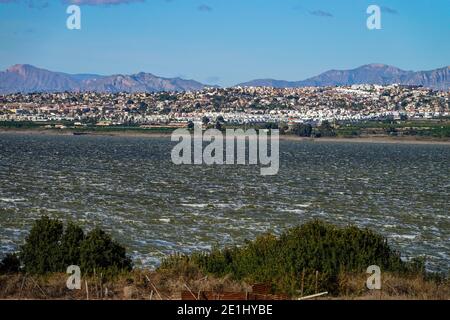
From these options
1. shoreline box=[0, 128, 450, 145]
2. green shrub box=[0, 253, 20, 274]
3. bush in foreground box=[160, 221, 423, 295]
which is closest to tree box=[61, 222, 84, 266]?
green shrub box=[0, 253, 20, 274]

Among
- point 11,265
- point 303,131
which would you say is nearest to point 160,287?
point 11,265

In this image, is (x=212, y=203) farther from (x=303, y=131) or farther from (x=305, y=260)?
(x=303, y=131)

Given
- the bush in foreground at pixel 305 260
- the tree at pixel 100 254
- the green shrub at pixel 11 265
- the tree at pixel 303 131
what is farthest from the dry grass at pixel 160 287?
the tree at pixel 303 131

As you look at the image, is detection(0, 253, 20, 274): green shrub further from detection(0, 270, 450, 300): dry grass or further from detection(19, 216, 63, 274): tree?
detection(0, 270, 450, 300): dry grass
